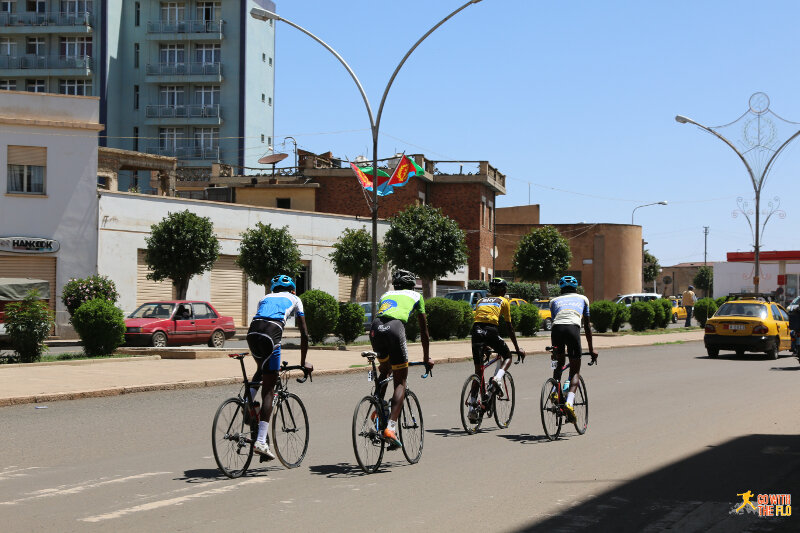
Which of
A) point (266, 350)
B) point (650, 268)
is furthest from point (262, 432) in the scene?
point (650, 268)

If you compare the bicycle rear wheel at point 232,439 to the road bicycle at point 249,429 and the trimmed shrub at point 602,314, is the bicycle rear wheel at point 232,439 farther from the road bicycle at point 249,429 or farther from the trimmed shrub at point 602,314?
the trimmed shrub at point 602,314

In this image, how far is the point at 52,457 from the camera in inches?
377

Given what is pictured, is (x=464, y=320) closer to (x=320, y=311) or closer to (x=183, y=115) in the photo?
(x=320, y=311)

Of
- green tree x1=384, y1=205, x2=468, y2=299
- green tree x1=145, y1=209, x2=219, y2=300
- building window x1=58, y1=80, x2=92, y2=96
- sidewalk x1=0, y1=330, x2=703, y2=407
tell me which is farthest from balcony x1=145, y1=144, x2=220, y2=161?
sidewalk x1=0, y1=330, x2=703, y2=407

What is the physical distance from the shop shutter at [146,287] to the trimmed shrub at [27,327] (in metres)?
18.2

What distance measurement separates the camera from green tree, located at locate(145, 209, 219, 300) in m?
37.2

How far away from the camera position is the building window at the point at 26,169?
3600 cm

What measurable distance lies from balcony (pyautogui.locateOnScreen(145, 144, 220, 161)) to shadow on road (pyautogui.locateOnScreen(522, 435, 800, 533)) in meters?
63.0

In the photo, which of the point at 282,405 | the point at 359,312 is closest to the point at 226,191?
the point at 359,312

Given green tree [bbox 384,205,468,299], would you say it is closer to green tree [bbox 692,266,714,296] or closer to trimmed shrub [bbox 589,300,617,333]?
trimmed shrub [bbox 589,300,617,333]

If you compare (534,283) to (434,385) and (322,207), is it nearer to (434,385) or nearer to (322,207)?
(322,207)

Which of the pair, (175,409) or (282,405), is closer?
(282,405)

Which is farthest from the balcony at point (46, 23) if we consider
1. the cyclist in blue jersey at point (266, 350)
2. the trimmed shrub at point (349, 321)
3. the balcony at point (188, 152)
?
the cyclist in blue jersey at point (266, 350)

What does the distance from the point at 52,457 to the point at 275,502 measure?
345 centimetres
